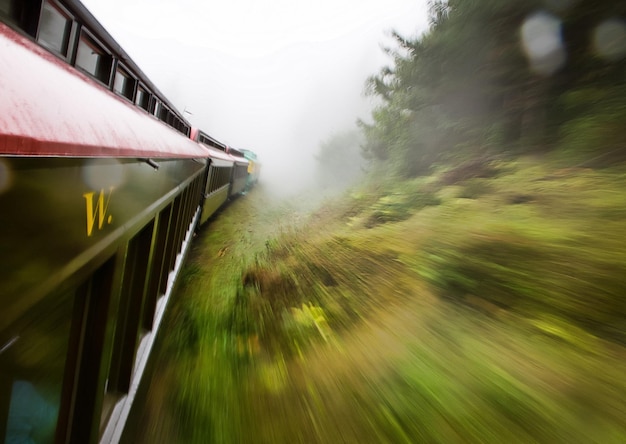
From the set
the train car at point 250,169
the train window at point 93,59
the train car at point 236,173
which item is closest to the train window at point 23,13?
the train window at point 93,59

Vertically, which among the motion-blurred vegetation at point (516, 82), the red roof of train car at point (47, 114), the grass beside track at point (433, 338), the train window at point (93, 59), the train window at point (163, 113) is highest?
the motion-blurred vegetation at point (516, 82)

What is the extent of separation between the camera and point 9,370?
902mm

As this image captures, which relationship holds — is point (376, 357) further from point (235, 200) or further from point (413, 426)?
point (235, 200)

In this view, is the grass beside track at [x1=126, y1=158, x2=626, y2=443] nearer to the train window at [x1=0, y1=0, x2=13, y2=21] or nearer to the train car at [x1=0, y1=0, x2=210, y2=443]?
the train car at [x1=0, y1=0, x2=210, y2=443]

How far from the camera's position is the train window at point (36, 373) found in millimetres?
901

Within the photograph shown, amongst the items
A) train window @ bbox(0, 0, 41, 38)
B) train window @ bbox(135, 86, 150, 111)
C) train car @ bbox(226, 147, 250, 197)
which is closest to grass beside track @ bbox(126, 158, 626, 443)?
train window @ bbox(135, 86, 150, 111)

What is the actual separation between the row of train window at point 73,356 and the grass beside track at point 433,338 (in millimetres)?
1385

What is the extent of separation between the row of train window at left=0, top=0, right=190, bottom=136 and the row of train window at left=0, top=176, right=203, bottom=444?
118 cm

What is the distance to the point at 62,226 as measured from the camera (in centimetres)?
89

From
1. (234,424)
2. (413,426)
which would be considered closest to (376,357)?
(413,426)

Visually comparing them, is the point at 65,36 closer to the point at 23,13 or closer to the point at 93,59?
the point at 23,13

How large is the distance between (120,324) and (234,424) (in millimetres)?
1480

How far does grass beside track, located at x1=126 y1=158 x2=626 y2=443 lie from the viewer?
258 centimetres

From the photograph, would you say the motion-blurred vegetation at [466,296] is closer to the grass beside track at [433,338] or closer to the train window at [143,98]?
the grass beside track at [433,338]
